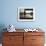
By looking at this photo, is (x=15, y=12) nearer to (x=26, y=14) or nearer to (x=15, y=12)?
(x=15, y=12)

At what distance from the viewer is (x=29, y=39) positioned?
3.72 m

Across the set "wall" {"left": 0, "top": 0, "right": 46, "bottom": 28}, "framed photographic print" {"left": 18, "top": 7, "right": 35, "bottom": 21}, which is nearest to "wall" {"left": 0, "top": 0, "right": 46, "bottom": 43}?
"wall" {"left": 0, "top": 0, "right": 46, "bottom": 28}

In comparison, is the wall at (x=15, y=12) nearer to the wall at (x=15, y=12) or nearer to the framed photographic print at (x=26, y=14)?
the wall at (x=15, y=12)

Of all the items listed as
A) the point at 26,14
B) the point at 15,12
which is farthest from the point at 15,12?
the point at 26,14

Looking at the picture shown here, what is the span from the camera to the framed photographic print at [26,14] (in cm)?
420

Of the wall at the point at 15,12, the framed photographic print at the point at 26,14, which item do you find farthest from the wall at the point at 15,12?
the framed photographic print at the point at 26,14

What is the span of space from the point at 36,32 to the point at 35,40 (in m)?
0.23

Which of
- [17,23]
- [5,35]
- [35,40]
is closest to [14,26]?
[17,23]

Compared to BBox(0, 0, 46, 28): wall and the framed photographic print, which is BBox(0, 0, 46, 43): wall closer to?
BBox(0, 0, 46, 28): wall

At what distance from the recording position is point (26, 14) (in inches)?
166

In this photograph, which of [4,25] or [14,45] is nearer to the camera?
[14,45]

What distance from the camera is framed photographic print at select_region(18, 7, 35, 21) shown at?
165 inches

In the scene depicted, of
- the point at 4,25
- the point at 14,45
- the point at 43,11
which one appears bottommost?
the point at 14,45

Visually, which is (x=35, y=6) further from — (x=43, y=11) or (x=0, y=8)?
(x=0, y=8)
